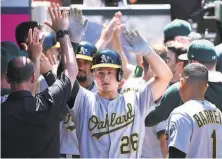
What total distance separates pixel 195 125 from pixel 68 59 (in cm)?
100

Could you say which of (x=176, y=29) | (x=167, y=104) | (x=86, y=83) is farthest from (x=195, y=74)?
(x=176, y=29)

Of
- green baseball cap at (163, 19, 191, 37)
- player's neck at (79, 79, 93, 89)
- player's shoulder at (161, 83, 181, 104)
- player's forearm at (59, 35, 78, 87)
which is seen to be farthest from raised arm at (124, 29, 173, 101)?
green baseball cap at (163, 19, 191, 37)

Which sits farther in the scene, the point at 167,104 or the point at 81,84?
the point at 81,84

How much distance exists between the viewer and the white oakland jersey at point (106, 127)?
5.43m

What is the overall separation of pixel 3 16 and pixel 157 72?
7.76ft

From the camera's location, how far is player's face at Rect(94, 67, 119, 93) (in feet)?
18.3

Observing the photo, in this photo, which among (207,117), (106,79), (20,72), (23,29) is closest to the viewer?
(20,72)

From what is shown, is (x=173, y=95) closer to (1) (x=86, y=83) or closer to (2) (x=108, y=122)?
(2) (x=108, y=122)

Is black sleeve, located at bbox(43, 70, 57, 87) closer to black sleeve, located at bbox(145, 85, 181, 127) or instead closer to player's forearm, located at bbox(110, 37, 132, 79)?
black sleeve, located at bbox(145, 85, 181, 127)

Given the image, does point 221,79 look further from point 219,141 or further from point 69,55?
point 69,55

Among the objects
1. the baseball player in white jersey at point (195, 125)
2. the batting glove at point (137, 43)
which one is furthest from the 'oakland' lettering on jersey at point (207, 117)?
the batting glove at point (137, 43)

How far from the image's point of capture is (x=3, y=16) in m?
7.40

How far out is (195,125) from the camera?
4.93m

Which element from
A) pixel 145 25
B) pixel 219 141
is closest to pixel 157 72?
pixel 219 141
